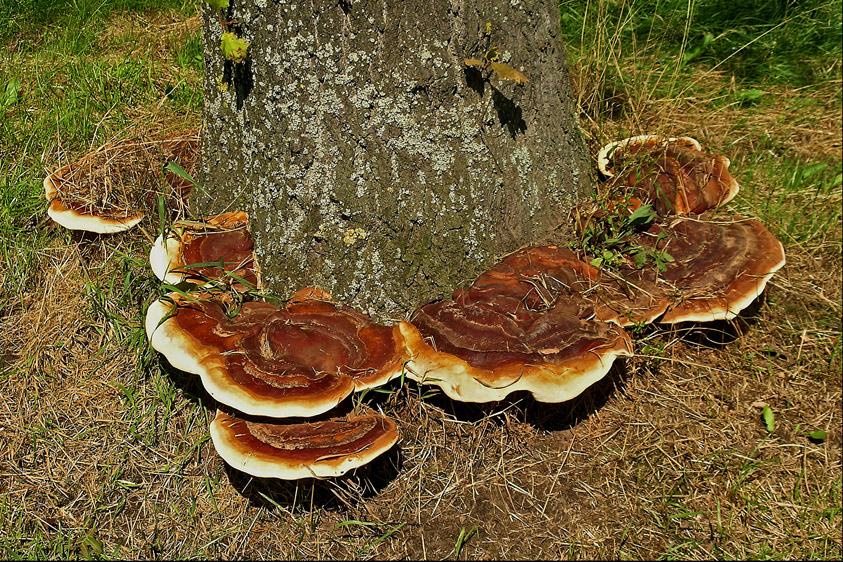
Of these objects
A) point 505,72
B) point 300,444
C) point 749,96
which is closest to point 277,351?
point 300,444

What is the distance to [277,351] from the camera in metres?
2.61

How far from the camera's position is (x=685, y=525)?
2797mm

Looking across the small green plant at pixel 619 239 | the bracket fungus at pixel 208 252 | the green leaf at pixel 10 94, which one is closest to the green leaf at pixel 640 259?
the small green plant at pixel 619 239

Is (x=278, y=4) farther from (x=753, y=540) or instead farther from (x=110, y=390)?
(x=753, y=540)

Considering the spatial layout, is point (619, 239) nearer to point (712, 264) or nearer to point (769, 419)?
point (712, 264)

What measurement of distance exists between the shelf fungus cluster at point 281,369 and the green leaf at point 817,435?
2169mm

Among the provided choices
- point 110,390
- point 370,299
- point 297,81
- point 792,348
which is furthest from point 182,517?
point 792,348

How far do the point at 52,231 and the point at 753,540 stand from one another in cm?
399

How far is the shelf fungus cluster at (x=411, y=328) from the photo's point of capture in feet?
8.10

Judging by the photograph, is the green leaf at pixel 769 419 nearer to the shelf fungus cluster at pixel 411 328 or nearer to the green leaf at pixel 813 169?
the shelf fungus cluster at pixel 411 328

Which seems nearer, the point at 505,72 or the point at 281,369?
the point at 281,369

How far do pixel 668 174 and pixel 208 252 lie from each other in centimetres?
257

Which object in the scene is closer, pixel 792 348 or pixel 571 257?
pixel 571 257

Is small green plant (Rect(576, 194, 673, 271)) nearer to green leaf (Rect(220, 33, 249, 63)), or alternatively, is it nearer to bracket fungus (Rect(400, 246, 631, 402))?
bracket fungus (Rect(400, 246, 631, 402))
